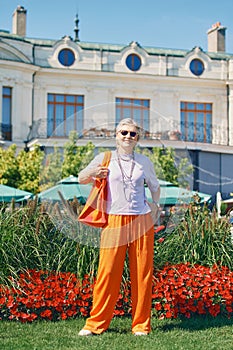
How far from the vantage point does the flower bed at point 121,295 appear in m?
6.72

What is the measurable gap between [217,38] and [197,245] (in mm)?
26584

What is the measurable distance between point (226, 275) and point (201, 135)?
2049cm

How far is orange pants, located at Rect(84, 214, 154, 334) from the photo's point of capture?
19.4 feet

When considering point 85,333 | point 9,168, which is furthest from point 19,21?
point 85,333

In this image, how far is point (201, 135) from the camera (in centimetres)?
2731

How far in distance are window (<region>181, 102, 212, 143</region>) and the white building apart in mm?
45

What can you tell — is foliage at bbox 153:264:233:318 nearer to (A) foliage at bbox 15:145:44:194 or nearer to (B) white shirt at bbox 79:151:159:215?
(B) white shirt at bbox 79:151:159:215

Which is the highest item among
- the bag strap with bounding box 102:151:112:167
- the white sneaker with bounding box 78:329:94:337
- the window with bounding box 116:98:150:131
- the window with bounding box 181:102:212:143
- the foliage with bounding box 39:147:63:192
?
the window with bounding box 181:102:212:143

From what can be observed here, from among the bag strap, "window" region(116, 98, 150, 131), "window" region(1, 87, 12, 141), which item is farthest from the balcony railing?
the bag strap

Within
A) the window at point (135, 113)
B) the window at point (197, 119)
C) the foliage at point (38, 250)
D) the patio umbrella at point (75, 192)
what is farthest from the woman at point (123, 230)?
the window at point (197, 119)

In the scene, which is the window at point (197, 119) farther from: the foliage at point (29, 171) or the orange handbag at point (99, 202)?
the orange handbag at point (99, 202)

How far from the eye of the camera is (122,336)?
6.00m

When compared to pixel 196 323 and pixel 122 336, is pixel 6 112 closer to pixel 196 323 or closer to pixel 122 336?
pixel 196 323

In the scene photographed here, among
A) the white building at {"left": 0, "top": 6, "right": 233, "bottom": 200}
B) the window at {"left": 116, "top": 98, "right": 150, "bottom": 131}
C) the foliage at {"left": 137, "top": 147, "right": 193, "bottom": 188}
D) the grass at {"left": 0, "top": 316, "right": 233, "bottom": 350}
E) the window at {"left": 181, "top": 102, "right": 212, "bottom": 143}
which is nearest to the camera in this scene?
the grass at {"left": 0, "top": 316, "right": 233, "bottom": 350}
